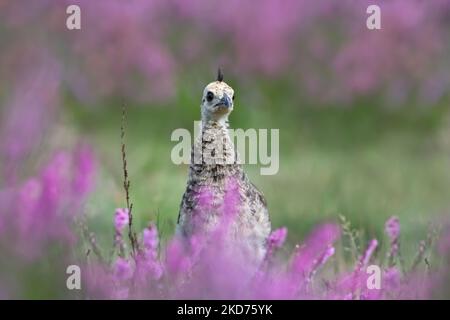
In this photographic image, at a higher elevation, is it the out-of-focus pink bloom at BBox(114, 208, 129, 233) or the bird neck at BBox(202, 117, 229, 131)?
the bird neck at BBox(202, 117, 229, 131)

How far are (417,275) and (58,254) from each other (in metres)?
1.24

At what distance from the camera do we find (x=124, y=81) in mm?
9188

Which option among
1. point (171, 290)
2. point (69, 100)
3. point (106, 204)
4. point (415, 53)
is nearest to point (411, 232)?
point (106, 204)

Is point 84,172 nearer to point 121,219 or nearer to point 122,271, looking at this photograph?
point 122,271

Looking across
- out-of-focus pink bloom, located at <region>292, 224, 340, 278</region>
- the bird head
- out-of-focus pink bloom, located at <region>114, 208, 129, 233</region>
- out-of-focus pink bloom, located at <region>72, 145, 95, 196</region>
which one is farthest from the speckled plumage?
out-of-focus pink bloom, located at <region>72, 145, 95, 196</region>

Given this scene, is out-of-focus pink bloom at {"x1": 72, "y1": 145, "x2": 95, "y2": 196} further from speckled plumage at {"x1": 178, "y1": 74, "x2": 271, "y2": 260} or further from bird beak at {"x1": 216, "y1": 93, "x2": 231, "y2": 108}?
bird beak at {"x1": 216, "y1": 93, "x2": 231, "y2": 108}

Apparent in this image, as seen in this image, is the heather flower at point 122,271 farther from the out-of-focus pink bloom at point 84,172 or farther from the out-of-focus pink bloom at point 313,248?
the out-of-focus pink bloom at point 313,248

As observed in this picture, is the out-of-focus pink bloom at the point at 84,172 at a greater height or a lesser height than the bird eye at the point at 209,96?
lesser

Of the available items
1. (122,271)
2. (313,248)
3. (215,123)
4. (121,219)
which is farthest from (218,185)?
(313,248)

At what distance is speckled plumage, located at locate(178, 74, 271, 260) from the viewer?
4188 mm

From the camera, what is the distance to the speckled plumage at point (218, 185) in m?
4.19

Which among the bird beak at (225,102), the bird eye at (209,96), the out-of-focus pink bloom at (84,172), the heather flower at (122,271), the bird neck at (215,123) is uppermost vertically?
the bird eye at (209,96)

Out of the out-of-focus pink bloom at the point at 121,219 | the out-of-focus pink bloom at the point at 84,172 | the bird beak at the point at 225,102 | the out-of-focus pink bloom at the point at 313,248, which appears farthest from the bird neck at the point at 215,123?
the out-of-focus pink bloom at the point at 84,172

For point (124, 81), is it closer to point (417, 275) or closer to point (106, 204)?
point (106, 204)
